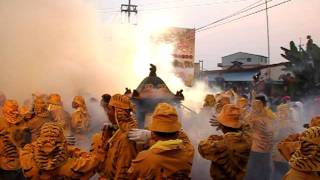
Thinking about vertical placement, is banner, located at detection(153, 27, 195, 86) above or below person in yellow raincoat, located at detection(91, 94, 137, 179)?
above

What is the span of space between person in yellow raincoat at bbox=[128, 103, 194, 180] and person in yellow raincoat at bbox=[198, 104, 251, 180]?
2.98ft

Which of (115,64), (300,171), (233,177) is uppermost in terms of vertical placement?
(115,64)

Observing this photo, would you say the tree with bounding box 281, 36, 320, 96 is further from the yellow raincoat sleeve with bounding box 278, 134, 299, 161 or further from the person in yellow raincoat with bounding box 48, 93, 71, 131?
the yellow raincoat sleeve with bounding box 278, 134, 299, 161

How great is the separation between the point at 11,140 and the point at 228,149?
3058 mm

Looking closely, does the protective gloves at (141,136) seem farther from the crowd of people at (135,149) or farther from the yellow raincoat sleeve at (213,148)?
the yellow raincoat sleeve at (213,148)

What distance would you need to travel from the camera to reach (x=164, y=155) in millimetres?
3672

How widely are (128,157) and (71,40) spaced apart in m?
11.3

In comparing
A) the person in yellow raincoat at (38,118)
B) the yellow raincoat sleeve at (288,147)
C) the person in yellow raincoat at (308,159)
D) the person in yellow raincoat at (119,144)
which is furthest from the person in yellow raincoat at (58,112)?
the person in yellow raincoat at (308,159)

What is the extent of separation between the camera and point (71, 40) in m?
15.3

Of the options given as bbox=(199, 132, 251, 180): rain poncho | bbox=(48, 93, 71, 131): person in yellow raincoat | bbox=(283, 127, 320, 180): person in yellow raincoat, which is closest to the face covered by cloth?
bbox=(48, 93, 71, 131): person in yellow raincoat

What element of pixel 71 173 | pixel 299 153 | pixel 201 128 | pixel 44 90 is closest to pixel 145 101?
pixel 201 128

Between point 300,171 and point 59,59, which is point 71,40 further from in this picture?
point 300,171

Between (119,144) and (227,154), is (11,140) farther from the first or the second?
(227,154)

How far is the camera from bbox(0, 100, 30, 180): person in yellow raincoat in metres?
6.34
